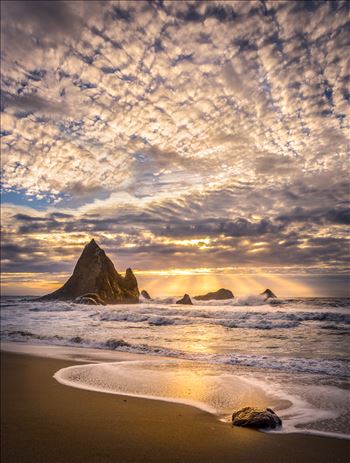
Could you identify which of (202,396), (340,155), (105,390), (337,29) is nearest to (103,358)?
(105,390)

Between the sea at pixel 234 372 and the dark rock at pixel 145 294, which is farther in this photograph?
the dark rock at pixel 145 294

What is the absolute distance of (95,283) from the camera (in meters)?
78.1

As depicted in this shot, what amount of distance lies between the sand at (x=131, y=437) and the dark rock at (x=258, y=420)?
0.15m

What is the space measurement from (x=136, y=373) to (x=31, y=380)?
8.75 feet

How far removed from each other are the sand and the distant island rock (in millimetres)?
70155

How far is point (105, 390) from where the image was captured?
7113mm

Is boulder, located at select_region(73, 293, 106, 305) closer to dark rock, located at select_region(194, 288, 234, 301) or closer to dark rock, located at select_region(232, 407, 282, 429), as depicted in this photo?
dark rock, located at select_region(194, 288, 234, 301)

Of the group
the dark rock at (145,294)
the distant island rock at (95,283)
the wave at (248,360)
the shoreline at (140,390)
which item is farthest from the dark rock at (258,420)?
the dark rock at (145,294)

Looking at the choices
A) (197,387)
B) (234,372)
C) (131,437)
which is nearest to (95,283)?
(234,372)

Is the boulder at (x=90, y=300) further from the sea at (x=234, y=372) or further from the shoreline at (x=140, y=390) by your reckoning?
the shoreline at (x=140, y=390)

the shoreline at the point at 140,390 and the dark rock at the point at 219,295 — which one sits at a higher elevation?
the shoreline at the point at 140,390

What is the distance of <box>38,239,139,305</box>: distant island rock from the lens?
7781 centimetres

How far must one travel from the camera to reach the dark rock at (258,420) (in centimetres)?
454

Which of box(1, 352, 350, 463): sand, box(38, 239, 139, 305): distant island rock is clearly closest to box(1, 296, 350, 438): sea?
box(1, 352, 350, 463): sand
